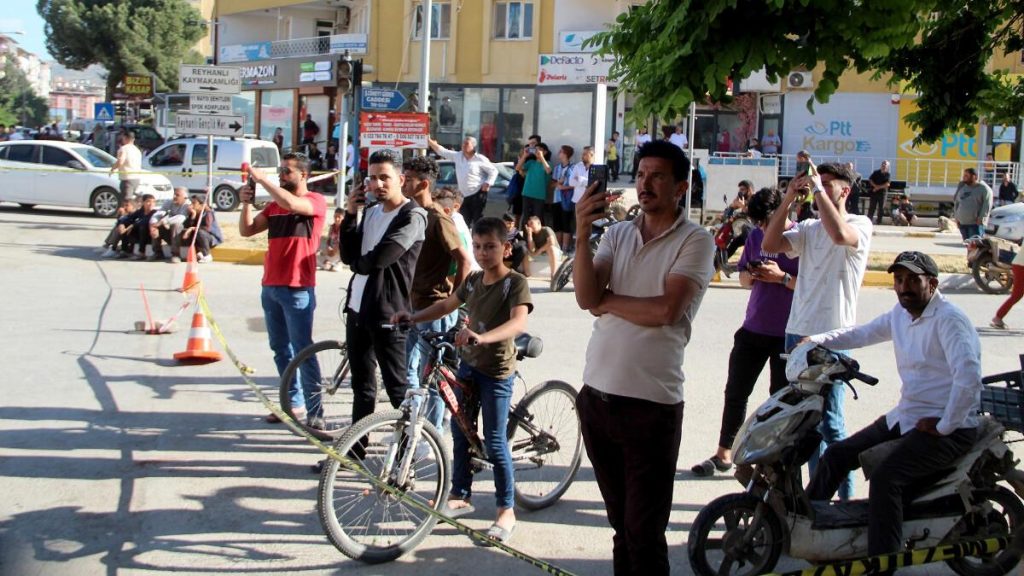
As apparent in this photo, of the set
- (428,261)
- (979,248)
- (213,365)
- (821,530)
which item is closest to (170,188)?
(213,365)

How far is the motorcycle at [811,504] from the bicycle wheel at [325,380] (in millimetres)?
3065

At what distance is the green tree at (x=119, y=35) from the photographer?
58.2 meters

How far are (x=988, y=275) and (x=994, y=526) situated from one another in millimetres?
11416

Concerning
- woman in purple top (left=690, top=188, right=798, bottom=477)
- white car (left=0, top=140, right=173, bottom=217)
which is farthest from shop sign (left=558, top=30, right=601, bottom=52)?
woman in purple top (left=690, top=188, right=798, bottom=477)

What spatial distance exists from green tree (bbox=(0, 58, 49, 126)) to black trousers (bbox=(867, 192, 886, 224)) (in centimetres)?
7319

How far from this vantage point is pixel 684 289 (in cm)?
388

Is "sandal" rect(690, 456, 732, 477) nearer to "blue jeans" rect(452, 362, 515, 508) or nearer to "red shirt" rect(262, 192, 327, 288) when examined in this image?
"blue jeans" rect(452, 362, 515, 508)

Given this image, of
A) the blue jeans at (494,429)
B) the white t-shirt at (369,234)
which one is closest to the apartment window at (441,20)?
the white t-shirt at (369,234)

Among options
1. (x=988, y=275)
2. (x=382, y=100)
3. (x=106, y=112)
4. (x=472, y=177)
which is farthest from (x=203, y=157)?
(x=106, y=112)

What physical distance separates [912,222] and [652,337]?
26.0m

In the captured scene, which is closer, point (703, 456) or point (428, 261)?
point (428, 261)

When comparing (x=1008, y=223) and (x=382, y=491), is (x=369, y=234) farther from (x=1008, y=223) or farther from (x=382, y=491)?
(x=1008, y=223)

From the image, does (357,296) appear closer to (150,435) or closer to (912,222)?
(150,435)

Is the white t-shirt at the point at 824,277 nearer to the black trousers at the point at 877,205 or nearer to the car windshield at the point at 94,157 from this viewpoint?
the car windshield at the point at 94,157
